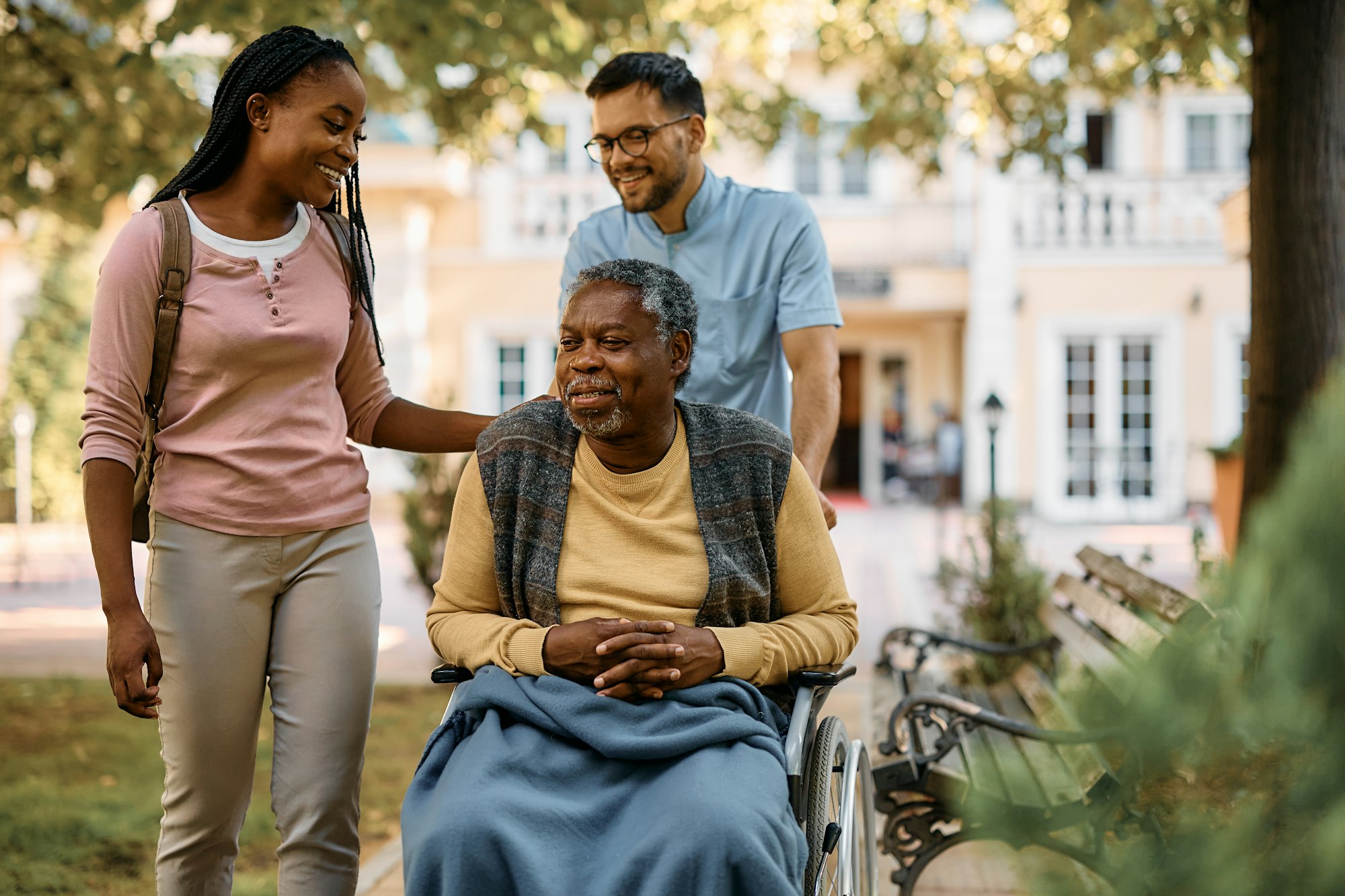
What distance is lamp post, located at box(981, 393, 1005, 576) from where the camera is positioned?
615 centimetres

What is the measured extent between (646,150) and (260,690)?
139cm

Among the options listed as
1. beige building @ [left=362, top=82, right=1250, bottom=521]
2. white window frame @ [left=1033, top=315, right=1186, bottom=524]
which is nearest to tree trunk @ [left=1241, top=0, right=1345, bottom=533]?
beige building @ [left=362, top=82, right=1250, bottom=521]

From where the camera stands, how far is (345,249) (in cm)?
253

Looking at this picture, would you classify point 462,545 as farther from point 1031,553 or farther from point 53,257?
point 53,257

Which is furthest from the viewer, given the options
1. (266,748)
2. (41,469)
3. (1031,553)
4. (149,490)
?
(41,469)

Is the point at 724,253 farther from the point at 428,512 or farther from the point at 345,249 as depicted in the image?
the point at 428,512

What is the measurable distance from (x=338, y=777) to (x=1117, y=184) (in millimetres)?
17790

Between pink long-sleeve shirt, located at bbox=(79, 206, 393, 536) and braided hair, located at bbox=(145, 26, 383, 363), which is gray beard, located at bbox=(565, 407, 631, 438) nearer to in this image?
pink long-sleeve shirt, located at bbox=(79, 206, 393, 536)

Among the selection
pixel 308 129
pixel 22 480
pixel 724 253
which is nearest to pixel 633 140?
pixel 724 253

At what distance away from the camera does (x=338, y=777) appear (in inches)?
94.3

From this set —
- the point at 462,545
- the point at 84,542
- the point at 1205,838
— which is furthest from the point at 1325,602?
the point at 84,542

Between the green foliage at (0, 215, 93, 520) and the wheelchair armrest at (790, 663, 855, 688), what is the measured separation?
50.5 ft

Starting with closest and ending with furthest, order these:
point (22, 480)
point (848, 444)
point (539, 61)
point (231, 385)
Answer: point (231, 385), point (539, 61), point (22, 480), point (848, 444)

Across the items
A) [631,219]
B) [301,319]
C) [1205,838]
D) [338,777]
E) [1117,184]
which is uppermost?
[1117,184]
